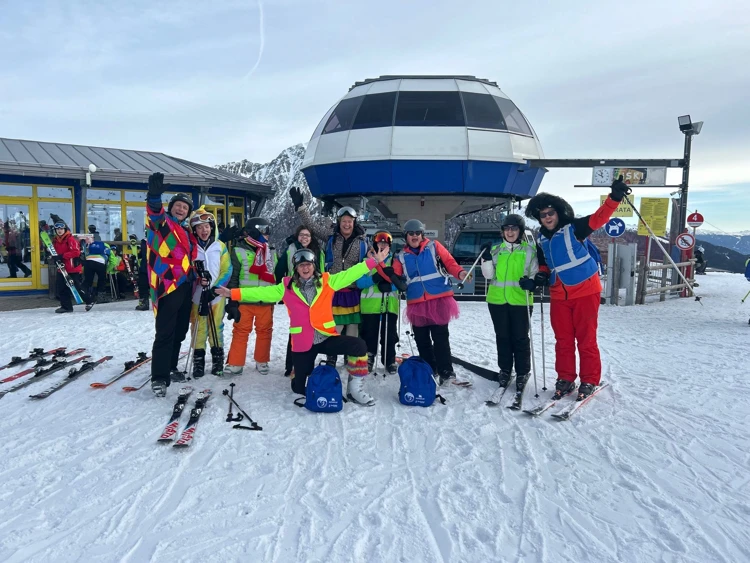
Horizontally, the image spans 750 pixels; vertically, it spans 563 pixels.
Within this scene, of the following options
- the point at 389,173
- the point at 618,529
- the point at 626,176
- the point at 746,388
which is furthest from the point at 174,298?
the point at 626,176

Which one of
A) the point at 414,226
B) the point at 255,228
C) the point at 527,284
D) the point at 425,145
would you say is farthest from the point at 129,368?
the point at 425,145

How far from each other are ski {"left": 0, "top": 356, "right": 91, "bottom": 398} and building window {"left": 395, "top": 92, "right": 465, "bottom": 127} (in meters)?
9.53

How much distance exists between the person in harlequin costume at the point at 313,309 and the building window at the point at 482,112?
9422mm

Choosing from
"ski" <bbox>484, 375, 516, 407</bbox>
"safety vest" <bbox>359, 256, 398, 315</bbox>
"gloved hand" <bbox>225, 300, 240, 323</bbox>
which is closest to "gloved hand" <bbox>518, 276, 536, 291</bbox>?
"ski" <bbox>484, 375, 516, 407</bbox>

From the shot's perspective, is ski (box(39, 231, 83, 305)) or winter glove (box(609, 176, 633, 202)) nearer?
winter glove (box(609, 176, 633, 202))

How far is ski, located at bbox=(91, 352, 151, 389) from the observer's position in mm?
4975

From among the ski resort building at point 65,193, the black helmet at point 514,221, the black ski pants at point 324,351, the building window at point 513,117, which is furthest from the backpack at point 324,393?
the building window at point 513,117

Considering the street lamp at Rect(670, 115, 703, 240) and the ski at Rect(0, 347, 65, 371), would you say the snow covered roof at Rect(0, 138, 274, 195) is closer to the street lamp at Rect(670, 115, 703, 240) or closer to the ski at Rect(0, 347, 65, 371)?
the ski at Rect(0, 347, 65, 371)

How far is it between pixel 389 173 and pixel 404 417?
9136 millimetres

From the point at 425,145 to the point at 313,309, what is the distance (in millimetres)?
8908

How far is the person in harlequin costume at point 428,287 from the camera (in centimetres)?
498

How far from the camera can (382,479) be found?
125 inches

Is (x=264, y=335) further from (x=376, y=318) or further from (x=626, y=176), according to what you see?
(x=626, y=176)

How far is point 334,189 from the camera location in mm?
13422
